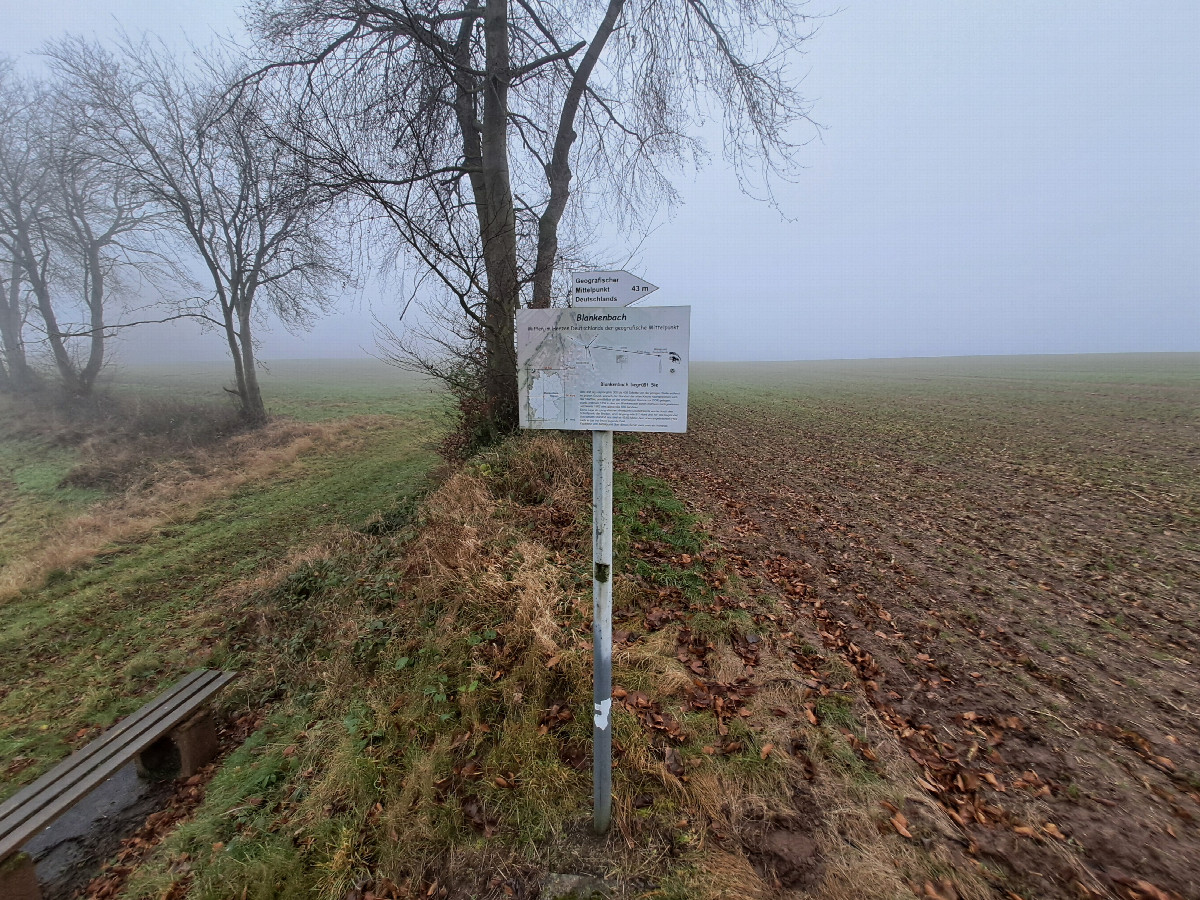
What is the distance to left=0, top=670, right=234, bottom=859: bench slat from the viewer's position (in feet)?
8.32

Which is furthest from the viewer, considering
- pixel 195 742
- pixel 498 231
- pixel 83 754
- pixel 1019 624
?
pixel 498 231

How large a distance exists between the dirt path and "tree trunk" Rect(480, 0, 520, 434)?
2.83 m

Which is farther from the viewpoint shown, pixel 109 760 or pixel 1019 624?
pixel 1019 624

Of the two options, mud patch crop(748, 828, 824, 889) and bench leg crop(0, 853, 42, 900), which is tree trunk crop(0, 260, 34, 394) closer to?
bench leg crop(0, 853, 42, 900)

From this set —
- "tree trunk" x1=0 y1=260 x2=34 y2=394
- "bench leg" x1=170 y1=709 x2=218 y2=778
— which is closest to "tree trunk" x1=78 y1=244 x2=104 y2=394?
"tree trunk" x1=0 y1=260 x2=34 y2=394

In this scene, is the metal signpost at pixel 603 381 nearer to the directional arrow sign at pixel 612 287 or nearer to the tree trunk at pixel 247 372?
the directional arrow sign at pixel 612 287

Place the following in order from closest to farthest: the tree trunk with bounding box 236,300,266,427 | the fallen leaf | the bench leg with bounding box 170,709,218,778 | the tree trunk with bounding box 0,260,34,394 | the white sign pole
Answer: the white sign pole < the fallen leaf < the bench leg with bounding box 170,709,218,778 < the tree trunk with bounding box 236,300,266,427 < the tree trunk with bounding box 0,260,34,394

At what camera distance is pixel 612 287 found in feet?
6.94

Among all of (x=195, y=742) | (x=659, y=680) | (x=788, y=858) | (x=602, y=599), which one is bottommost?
(x=195, y=742)

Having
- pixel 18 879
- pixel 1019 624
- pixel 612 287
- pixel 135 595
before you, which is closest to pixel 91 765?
pixel 18 879

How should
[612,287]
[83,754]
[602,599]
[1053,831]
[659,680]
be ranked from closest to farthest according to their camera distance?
[612,287]
[602,599]
[1053,831]
[83,754]
[659,680]

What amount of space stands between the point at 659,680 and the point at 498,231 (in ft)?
22.1

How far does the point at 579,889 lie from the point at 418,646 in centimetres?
225

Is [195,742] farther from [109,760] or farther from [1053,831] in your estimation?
[1053,831]
